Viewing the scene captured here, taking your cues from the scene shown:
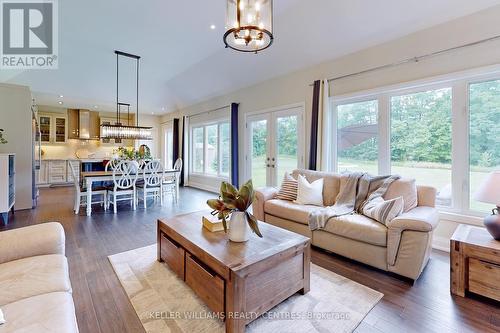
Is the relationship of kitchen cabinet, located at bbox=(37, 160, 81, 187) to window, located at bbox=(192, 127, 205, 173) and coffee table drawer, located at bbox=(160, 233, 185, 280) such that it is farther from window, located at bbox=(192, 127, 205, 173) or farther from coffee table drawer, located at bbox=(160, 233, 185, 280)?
coffee table drawer, located at bbox=(160, 233, 185, 280)

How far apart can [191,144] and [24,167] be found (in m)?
4.34

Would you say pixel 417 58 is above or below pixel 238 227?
above

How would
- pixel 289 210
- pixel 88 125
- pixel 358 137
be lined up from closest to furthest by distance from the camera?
1. pixel 289 210
2. pixel 358 137
3. pixel 88 125

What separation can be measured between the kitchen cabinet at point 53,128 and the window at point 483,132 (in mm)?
11086

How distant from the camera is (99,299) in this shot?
195 cm

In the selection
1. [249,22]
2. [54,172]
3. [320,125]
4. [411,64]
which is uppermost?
[411,64]

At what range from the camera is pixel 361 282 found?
223cm

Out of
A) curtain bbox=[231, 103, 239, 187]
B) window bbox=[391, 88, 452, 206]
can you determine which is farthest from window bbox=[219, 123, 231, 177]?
window bbox=[391, 88, 452, 206]

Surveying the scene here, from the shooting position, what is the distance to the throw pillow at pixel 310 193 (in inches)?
132

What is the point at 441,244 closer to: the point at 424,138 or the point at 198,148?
the point at 424,138

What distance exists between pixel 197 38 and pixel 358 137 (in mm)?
3516

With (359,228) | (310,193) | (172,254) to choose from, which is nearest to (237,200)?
(172,254)

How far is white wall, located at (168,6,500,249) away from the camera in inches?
104

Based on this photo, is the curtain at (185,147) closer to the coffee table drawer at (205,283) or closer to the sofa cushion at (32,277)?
the coffee table drawer at (205,283)
